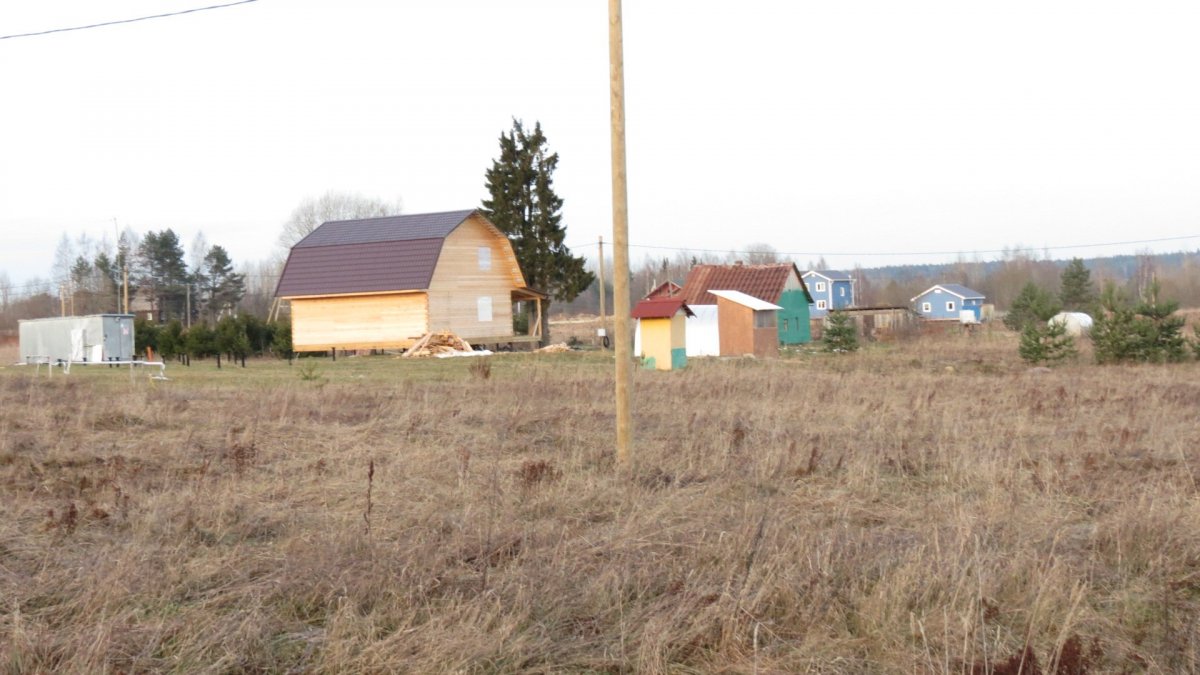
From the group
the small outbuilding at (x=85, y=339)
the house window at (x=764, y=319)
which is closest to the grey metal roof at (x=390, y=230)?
the small outbuilding at (x=85, y=339)

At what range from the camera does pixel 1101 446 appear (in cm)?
1162

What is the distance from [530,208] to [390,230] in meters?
7.60

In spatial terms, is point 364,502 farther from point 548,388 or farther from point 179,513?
point 548,388

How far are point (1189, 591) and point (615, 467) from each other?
533 centimetres

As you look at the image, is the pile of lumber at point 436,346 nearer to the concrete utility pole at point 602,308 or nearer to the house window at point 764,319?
the concrete utility pole at point 602,308

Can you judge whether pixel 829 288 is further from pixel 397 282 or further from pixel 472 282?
pixel 397 282

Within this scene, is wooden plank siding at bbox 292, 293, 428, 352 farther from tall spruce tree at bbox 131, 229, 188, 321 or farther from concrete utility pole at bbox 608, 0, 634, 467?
tall spruce tree at bbox 131, 229, 188, 321

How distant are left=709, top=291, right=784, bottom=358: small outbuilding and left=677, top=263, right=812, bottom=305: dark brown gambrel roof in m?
11.9

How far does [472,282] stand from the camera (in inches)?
1721

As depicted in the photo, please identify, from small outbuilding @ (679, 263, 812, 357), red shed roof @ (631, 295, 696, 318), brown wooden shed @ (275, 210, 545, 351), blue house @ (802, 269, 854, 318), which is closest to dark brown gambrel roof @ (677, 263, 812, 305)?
small outbuilding @ (679, 263, 812, 357)

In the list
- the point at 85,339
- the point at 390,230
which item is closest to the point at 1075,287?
the point at 390,230

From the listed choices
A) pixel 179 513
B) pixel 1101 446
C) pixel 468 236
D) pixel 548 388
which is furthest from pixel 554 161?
pixel 179 513

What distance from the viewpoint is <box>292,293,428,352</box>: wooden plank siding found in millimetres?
41500

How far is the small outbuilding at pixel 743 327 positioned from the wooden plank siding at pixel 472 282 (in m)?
10.2
